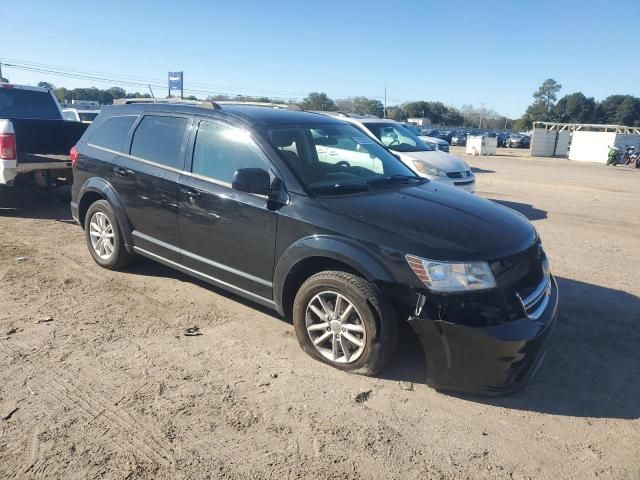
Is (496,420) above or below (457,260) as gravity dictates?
below

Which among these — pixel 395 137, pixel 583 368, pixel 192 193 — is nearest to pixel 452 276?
pixel 583 368

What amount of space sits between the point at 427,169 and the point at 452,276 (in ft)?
22.3

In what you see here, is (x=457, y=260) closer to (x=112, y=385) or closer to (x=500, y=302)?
(x=500, y=302)

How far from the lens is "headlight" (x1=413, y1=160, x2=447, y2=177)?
31.6 ft

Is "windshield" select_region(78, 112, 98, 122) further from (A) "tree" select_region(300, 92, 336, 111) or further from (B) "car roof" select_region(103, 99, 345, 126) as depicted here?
(B) "car roof" select_region(103, 99, 345, 126)

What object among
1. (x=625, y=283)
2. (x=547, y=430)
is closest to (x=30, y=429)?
(x=547, y=430)

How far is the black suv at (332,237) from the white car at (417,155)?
478cm

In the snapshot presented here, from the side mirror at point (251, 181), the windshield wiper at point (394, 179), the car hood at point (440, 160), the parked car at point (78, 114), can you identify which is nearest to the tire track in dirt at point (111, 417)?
the side mirror at point (251, 181)

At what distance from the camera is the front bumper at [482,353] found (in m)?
3.16

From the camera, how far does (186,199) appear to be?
14.8 feet

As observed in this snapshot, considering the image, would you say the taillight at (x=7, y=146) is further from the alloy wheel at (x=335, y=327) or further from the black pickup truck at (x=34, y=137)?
the alloy wheel at (x=335, y=327)

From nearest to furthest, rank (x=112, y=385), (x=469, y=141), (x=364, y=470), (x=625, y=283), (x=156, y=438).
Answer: (x=364, y=470) → (x=156, y=438) → (x=112, y=385) → (x=625, y=283) → (x=469, y=141)

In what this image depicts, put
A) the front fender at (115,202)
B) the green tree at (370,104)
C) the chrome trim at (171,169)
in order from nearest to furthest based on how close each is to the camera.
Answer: the chrome trim at (171,169), the front fender at (115,202), the green tree at (370,104)

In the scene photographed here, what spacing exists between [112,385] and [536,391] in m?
2.87
